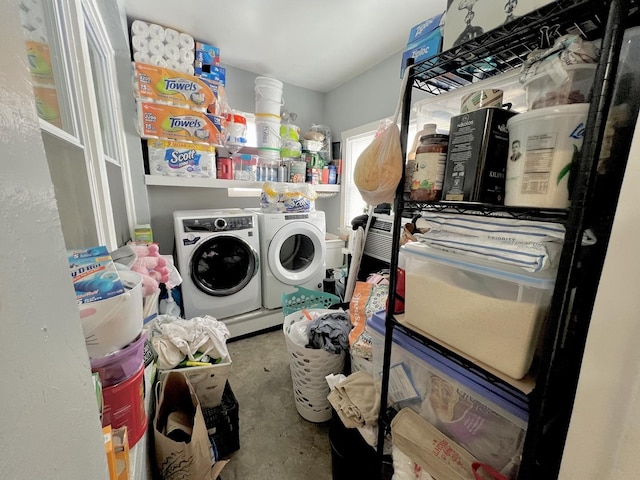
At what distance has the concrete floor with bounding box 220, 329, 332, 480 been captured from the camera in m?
1.15

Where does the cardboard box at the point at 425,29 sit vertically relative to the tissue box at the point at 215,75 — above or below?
below

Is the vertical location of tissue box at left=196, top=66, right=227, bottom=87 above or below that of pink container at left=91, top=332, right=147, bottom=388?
above

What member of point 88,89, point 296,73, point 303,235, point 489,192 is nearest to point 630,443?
point 489,192

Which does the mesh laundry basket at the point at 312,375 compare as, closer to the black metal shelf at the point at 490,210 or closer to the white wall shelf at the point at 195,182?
the black metal shelf at the point at 490,210

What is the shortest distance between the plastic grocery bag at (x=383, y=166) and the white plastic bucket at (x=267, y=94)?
194cm

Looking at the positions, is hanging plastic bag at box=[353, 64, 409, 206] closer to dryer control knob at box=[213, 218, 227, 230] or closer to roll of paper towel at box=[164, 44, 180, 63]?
dryer control knob at box=[213, 218, 227, 230]

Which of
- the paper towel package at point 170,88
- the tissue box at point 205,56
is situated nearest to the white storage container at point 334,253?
the paper towel package at point 170,88

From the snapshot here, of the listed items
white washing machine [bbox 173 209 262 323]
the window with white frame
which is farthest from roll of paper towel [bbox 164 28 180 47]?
the window with white frame

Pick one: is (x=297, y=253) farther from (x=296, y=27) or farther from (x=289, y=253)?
(x=296, y=27)

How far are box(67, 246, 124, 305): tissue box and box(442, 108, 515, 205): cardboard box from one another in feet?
2.76

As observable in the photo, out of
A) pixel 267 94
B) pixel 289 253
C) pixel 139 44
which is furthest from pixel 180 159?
pixel 289 253

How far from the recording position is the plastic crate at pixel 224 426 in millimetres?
1136

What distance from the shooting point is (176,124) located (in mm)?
1851

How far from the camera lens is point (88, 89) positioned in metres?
1.05
